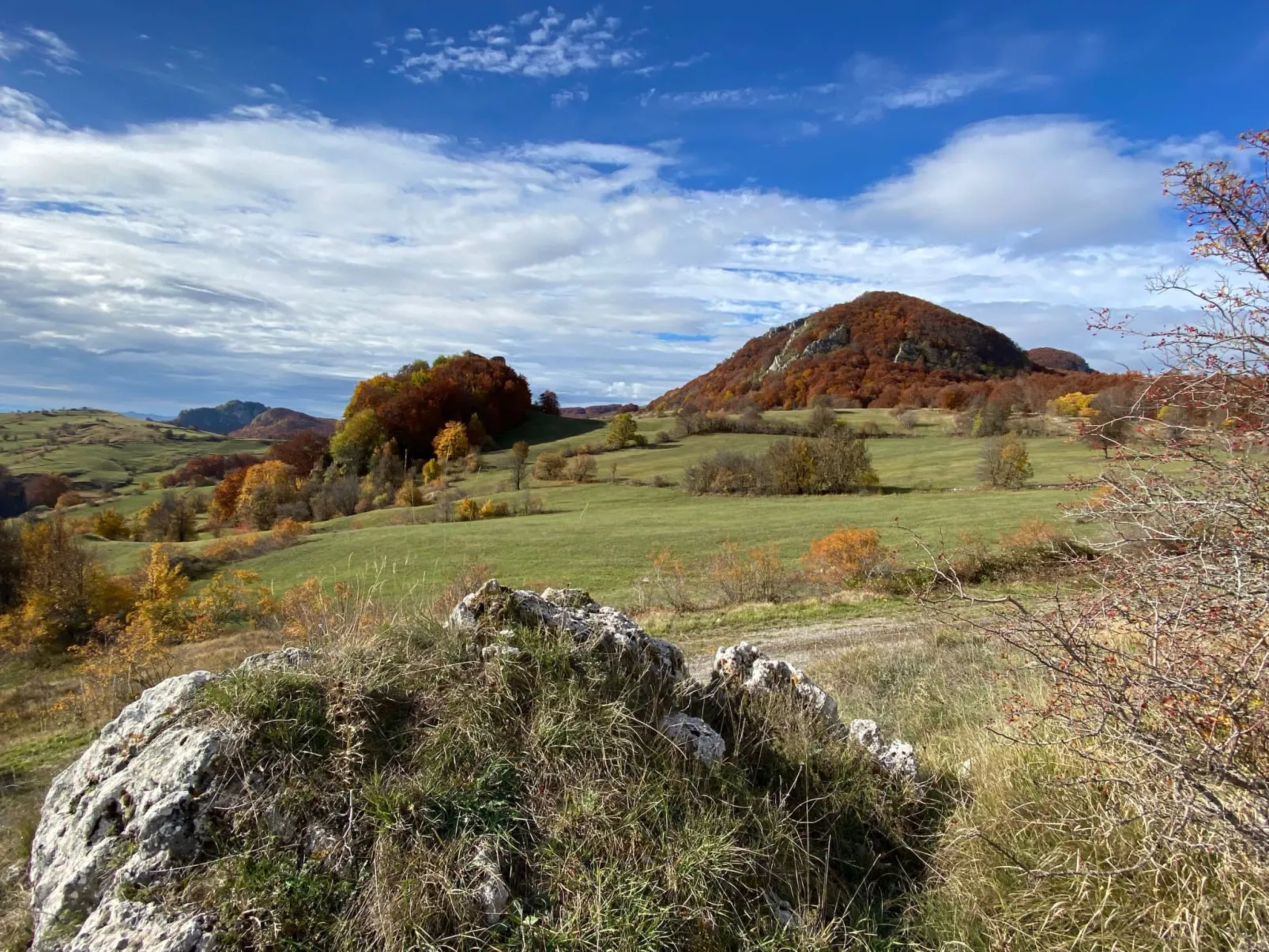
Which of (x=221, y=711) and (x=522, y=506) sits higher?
(x=221, y=711)

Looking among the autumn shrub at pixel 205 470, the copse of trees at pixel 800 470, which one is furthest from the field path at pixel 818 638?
the autumn shrub at pixel 205 470

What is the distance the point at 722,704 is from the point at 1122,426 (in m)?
3.69

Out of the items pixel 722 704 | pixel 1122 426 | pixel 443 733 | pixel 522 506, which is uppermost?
pixel 1122 426

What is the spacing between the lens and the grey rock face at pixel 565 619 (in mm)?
4605

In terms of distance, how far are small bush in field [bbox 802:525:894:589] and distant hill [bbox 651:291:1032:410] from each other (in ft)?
279

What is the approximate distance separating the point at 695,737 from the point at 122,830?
3.10 meters

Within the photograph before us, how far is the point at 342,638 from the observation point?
4.28 meters

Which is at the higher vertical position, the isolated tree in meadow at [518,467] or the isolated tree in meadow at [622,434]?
the isolated tree in meadow at [622,434]

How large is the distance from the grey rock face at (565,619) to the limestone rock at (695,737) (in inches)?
18.2

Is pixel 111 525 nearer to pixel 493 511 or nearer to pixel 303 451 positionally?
pixel 303 451

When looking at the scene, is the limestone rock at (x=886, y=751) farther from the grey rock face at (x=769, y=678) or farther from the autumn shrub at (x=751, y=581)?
the autumn shrub at (x=751, y=581)

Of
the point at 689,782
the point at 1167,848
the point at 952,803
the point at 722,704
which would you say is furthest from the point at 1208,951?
the point at 722,704

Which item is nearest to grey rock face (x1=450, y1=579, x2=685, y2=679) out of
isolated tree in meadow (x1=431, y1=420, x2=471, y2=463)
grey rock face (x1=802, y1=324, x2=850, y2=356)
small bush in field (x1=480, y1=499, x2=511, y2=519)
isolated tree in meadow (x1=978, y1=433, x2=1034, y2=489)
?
small bush in field (x1=480, y1=499, x2=511, y2=519)

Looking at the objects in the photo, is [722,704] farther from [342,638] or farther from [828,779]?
[342,638]
